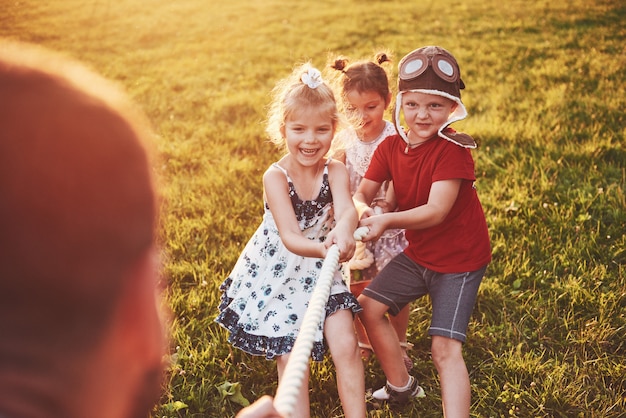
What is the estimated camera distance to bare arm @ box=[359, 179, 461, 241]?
9.07 feet

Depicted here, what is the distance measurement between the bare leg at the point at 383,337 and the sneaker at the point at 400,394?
0.30 ft

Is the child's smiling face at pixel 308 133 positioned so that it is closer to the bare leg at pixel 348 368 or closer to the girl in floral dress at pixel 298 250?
the girl in floral dress at pixel 298 250

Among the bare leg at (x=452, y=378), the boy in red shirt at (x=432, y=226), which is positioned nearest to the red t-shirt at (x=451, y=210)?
the boy in red shirt at (x=432, y=226)

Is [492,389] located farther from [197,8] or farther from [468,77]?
[197,8]

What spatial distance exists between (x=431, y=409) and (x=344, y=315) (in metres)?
0.83

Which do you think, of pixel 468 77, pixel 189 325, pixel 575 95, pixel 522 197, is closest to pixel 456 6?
pixel 468 77

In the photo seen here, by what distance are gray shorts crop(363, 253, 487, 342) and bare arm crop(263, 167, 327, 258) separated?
569 mm

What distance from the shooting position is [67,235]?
0.77m

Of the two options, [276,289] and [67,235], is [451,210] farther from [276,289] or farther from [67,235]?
[67,235]

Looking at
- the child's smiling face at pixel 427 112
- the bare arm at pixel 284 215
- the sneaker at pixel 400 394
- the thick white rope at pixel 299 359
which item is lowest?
the sneaker at pixel 400 394

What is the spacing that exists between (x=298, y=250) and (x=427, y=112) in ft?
3.26

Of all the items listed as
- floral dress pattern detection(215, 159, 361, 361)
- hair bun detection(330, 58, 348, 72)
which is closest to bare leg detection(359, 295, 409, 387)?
floral dress pattern detection(215, 159, 361, 361)

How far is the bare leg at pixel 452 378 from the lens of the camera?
270 cm

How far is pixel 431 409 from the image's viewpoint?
313cm
